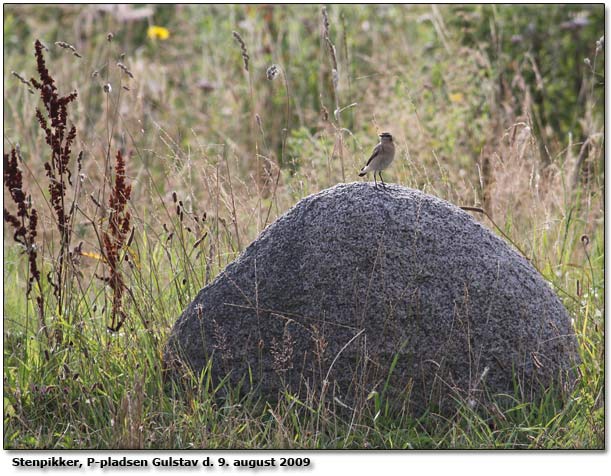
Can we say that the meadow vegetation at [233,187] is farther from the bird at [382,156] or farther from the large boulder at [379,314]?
the bird at [382,156]

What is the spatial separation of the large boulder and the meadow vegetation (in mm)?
106

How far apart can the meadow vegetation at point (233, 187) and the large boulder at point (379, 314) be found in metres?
0.11

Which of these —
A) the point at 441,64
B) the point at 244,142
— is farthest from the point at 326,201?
the point at 244,142

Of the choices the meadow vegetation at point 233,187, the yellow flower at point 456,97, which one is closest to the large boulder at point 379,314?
the meadow vegetation at point 233,187

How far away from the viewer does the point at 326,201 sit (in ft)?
11.4

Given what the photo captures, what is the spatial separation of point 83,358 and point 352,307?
1164 millimetres

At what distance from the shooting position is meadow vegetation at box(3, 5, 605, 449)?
10.9ft

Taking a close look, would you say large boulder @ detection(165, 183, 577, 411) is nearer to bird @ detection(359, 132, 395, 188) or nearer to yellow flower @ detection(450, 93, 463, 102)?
bird @ detection(359, 132, 395, 188)

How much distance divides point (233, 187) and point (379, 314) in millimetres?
2794

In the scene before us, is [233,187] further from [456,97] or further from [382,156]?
[382,156]

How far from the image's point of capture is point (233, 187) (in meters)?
5.93

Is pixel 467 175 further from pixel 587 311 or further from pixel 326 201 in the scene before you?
pixel 326 201

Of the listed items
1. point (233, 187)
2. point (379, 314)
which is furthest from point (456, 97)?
point (379, 314)

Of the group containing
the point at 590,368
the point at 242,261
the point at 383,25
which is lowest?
the point at 590,368
